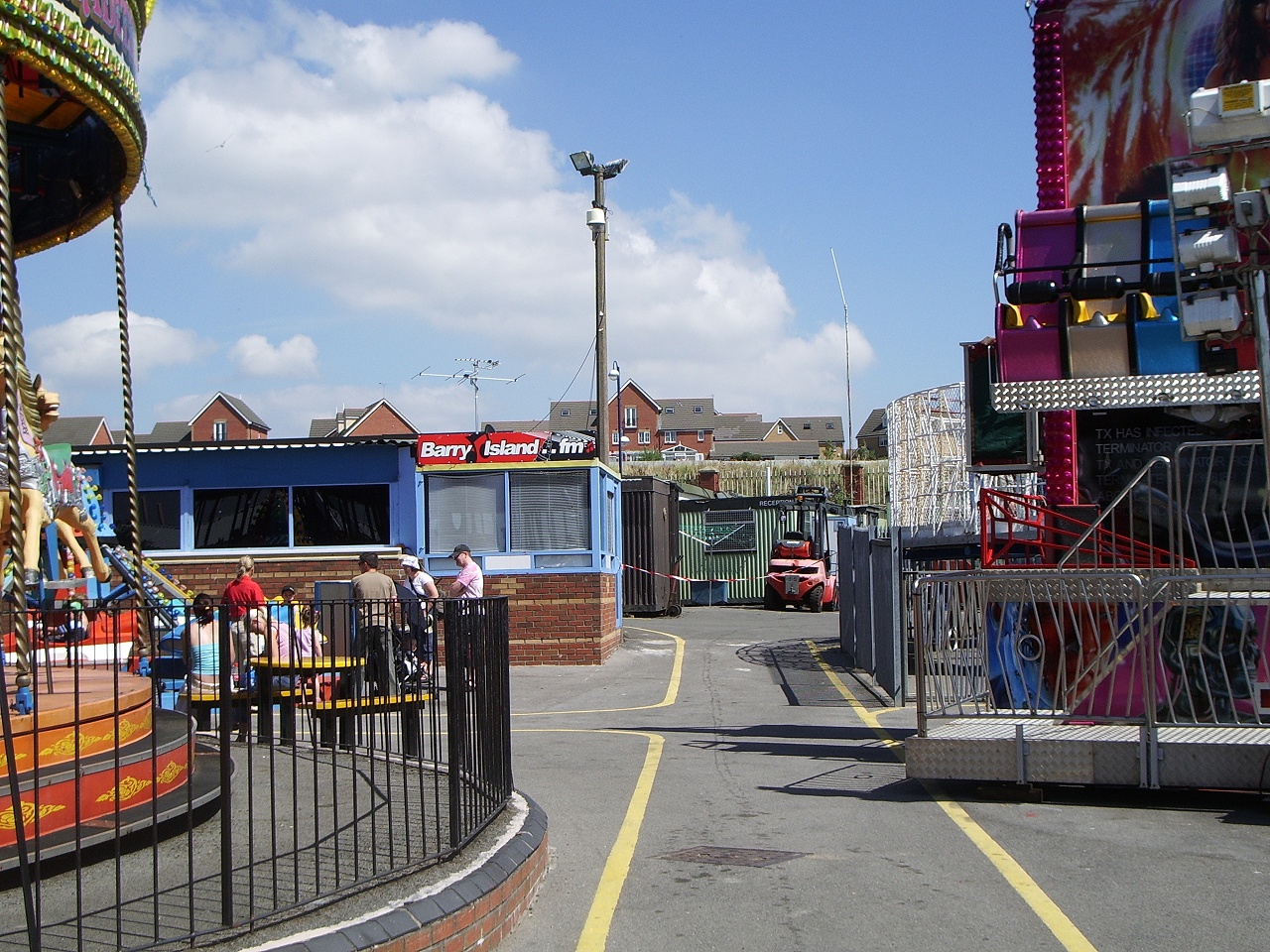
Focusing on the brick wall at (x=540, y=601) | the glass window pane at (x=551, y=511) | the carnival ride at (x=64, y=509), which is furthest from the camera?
the glass window pane at (x=551, y=511)

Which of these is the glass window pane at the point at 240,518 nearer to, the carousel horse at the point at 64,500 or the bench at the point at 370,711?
the carousel horse at the point at 64,500

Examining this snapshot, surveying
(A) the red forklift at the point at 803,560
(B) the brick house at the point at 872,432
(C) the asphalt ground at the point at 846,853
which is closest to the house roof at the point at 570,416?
(B) the brick house at the point at 872,432

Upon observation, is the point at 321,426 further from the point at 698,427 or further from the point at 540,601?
the point at 540,601

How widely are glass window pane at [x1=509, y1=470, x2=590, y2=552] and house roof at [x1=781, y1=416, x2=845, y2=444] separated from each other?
304 feet

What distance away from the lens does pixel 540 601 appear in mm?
19297

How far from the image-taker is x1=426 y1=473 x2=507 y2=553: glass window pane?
19797 mm

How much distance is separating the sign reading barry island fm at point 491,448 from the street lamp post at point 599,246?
358 cm

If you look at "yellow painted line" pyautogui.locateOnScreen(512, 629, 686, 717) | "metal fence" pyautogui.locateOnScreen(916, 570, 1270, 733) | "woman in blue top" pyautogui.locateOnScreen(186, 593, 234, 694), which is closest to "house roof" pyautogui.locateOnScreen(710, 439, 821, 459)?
"yellow painted line" pyautogui.locateOnScreen(512, 629, 686, 717)

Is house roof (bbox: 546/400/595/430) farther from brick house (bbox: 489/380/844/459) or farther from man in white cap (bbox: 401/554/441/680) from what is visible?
man in white cap (bbox: 401/554/441/680)

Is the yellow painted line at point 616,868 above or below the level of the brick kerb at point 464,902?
below

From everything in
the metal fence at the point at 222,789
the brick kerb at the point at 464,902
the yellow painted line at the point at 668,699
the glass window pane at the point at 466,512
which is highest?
the glass window pane at the point at 466,512

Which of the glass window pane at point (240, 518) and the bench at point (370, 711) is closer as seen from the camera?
the bench at point (370, 711)

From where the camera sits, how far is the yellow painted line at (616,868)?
5812 mm

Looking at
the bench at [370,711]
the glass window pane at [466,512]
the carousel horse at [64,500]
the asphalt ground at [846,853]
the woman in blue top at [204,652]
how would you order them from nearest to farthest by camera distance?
the woman in blue top at [204,652]
the asphalt ground at [846,853]
the bench at [370,711]
the carousel horse at [64,500]
the glass window pane at [466,512]
